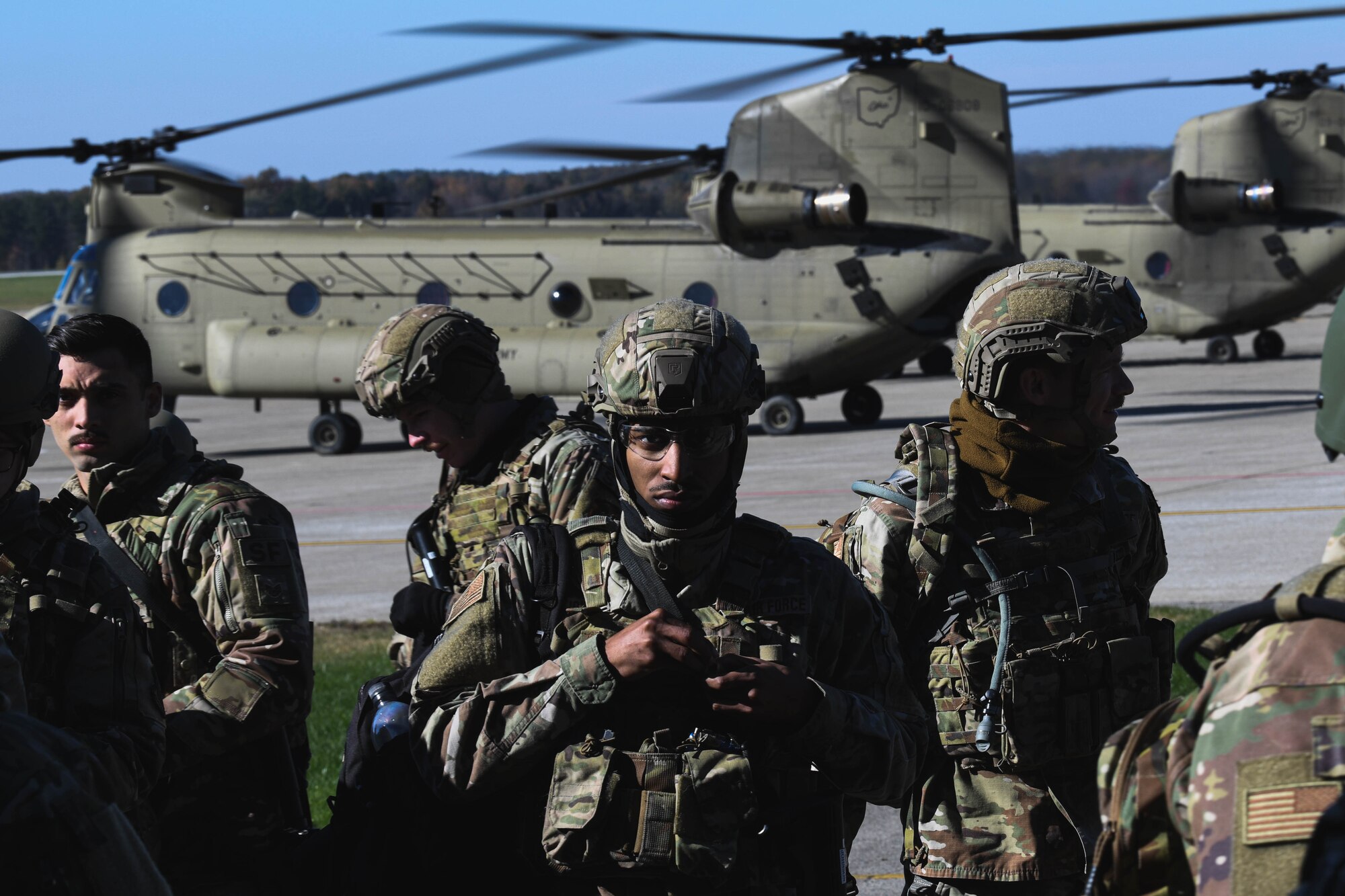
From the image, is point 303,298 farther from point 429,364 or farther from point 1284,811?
point 1284,811

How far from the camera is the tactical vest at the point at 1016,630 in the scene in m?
3.71

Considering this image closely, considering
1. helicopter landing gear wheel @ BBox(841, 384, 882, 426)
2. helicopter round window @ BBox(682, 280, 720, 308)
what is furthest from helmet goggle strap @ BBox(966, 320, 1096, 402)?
helicopter landing gear wheel @ BBox(841, 384, 882, 426)

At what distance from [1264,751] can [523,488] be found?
3.11m

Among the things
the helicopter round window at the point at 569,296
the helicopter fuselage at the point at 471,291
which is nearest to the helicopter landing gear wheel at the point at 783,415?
the helicopter fuselage at the point at 471,291

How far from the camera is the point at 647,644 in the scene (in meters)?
2.71

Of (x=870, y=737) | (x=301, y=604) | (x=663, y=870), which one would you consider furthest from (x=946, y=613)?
(x=301, y=604)

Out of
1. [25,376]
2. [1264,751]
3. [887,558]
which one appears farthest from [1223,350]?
[1264,751]

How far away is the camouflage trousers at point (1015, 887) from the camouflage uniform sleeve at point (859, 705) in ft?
2.29

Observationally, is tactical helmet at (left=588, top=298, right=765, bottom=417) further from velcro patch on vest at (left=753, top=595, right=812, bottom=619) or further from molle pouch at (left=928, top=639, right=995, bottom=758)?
molle pouch at (left=928, top=639, right=995, bottom=758)

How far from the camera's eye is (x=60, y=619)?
3.07 m

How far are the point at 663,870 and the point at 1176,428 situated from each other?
57.1ft

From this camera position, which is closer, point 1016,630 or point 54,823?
point 54,823

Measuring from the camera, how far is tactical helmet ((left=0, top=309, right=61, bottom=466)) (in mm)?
2898

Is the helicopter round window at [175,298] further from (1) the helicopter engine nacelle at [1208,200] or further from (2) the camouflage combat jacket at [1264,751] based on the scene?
(2) the camouflage combat jacket at [1264,751]
